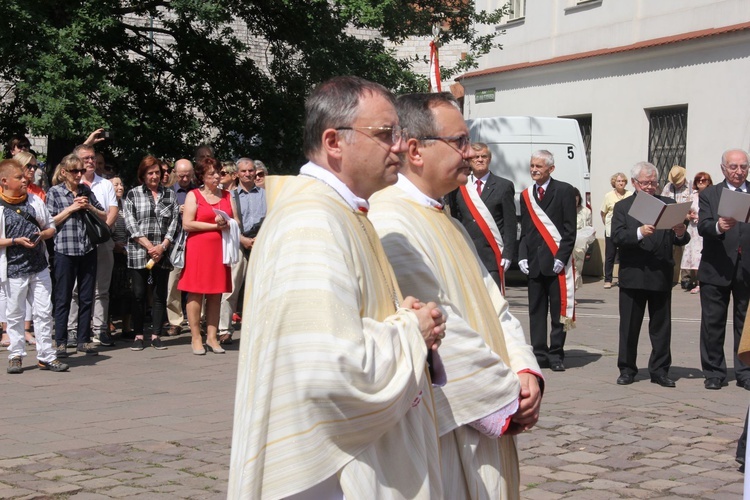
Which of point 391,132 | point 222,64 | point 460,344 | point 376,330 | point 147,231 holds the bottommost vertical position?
point 147,231

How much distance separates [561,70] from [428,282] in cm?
2102

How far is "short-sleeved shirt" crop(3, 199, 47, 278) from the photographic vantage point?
30.6ft

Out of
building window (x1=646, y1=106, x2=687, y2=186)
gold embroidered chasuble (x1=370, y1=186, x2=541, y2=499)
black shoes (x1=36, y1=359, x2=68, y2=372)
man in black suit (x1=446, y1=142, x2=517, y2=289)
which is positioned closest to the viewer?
gold embroidered chasuble (x1=370, y1=186, x2=541, y2=499)

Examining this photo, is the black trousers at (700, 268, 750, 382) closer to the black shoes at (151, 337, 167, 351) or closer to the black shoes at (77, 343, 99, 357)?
the black shoes at (151, 337, 167, 351)

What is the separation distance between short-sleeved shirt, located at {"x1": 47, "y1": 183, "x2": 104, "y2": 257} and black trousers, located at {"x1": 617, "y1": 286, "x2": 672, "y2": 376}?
521 cm

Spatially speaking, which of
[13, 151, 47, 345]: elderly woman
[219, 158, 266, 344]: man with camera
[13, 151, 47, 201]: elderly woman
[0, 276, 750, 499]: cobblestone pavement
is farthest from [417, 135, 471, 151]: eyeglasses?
[219, 158, 266, 344]: man with camera

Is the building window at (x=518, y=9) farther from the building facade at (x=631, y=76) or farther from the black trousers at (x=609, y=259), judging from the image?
the black trousers at (x=609, y=259)

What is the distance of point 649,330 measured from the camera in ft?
31.4

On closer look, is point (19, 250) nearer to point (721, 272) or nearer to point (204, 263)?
point (204, 263)

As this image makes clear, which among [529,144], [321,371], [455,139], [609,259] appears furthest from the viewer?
[609,259]

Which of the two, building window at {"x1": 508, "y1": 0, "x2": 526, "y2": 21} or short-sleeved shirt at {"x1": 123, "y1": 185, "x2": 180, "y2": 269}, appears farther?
building window at {"x1": 508, "y1": 0, "x2": 526, "y2": 21}

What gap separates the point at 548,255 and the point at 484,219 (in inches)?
37.3

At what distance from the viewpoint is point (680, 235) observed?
9.75m

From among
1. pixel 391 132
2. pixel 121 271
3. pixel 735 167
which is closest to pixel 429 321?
pixel 391 132
